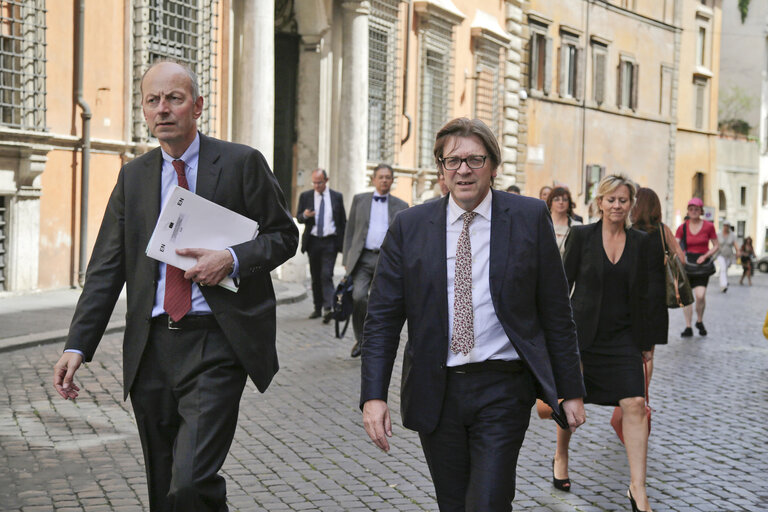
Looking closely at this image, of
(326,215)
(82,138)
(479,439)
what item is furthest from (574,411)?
(82,138)

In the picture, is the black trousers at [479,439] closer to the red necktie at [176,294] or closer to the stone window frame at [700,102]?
the red necktie at [176,294]

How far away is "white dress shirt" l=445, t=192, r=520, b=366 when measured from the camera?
372cm

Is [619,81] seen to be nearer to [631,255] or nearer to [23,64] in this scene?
[23,64]

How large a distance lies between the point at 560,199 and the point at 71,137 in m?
8.04

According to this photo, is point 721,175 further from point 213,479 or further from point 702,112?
point 213,479

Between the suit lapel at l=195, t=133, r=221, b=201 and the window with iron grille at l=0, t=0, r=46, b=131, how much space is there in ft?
35.2

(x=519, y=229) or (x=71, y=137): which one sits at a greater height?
(x=71, y=137)

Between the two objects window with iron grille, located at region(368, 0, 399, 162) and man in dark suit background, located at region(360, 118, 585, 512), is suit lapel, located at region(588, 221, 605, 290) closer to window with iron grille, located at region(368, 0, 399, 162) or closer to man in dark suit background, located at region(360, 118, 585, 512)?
man in dark suit background, located at region(360, 118, 585, 512)

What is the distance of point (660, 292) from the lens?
6055 millimetres

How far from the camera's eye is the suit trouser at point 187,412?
12.2ft

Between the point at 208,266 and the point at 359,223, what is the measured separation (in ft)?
25.0

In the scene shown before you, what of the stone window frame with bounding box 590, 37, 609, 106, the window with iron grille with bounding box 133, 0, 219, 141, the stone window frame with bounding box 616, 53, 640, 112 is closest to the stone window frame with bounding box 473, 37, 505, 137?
the stone window frame with bounding box 590, 37, 609, 106

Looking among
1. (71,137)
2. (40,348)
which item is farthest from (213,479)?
(71,137)

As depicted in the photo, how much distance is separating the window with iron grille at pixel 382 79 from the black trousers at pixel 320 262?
364 inches
